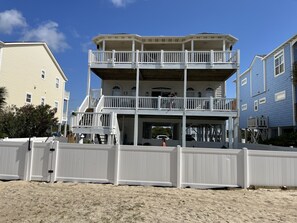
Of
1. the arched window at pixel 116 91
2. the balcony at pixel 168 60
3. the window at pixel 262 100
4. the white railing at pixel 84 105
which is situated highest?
the balcony at pixel 168 60

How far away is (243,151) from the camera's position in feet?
25.9

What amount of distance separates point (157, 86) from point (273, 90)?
1108 cm

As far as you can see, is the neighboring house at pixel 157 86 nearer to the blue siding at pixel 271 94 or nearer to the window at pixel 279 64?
the blue siding at pixel 271 94

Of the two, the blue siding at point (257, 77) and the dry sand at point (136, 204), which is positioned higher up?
the blue siding at point (257, 77)

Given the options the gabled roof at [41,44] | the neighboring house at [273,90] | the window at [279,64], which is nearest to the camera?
the neighboring house at [273,90]

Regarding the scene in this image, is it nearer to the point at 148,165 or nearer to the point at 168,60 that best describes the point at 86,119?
the point at 148,165

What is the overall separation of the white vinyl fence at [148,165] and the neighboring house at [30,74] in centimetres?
1598

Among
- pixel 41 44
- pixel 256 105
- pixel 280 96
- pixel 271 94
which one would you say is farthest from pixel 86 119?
pixel 256 105

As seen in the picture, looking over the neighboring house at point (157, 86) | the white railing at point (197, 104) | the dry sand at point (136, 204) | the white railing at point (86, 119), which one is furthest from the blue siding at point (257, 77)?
the dry sand at point (136, 204)

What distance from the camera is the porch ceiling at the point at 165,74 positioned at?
17578 mm

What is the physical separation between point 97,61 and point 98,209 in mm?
12920

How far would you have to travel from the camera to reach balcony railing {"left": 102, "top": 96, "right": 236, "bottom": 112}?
16484 mm

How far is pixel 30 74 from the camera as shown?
86.1 feet

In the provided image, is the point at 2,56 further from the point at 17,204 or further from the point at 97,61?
the point at 17,204
